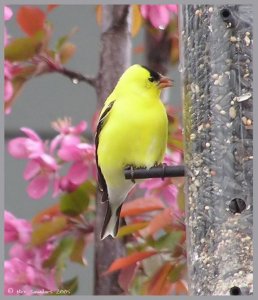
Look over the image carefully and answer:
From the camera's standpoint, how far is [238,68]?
6.17 ft

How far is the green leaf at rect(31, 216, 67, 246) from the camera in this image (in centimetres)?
236

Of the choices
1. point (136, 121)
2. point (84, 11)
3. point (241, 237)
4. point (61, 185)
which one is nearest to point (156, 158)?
point (136, 121)

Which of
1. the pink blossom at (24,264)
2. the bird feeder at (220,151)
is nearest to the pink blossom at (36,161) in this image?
the pink blossom at (24,264)

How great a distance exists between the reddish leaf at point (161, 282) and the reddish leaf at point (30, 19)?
0.70 m

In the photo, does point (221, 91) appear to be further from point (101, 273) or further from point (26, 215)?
point (26, 215)

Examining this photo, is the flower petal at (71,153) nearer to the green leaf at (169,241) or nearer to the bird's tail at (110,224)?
the bird's tail at (110,224)

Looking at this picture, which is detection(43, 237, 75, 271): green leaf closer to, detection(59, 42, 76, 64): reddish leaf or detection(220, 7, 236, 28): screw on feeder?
detection(59, 42, 76, 64): reddish leaf

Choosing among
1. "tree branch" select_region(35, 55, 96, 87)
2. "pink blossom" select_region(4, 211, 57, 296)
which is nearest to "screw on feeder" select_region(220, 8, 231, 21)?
"tree branch" select_region(35, 55, 96, 87)

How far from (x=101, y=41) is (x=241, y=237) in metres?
0.82

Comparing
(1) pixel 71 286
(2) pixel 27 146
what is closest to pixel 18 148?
(2) pixel 27 146

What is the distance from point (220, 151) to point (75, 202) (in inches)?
23.6

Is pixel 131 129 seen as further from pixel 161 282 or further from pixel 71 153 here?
pixel 161 282

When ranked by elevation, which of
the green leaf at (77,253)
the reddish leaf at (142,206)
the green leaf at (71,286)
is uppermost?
the reddish leaf at (142,206)

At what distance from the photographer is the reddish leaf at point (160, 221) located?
2.18 metres
